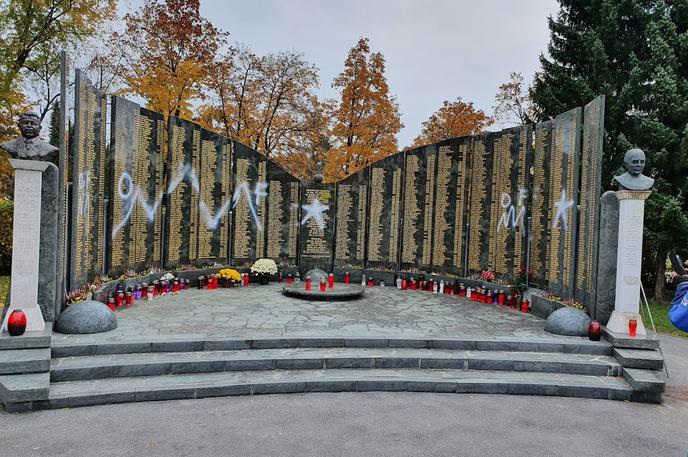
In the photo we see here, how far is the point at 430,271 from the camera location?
12.5 m

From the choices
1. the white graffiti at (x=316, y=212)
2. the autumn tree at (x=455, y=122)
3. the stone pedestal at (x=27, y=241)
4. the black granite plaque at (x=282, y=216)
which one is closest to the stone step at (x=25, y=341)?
the stone pedestal at (x=27, y=241)

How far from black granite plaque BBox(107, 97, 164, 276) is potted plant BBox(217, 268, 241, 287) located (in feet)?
5.22

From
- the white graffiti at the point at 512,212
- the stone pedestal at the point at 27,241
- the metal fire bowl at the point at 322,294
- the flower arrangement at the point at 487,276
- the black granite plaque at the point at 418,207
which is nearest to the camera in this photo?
the stone pedestal at the point at 27,241

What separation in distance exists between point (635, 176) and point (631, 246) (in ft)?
3.59

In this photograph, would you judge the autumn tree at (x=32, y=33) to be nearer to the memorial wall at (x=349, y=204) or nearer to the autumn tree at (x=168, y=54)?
the autumn tree at (x=168, y=54)

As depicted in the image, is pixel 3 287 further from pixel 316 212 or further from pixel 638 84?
pixel 638 84

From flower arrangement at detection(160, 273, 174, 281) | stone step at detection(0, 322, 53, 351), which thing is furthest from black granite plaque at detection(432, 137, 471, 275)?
stone step at detection(0, 322, 53, 351)

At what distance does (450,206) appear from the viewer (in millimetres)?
12117

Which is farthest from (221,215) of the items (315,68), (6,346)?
(315,68)

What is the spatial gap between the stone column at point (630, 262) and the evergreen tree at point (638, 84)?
6.49 metres

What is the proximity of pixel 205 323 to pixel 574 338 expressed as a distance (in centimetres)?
590

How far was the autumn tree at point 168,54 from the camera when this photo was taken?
57.3 ft

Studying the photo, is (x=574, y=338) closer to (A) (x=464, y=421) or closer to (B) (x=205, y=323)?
(A) (x=464, y=421)

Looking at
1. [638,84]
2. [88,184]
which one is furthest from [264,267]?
[638,84]
